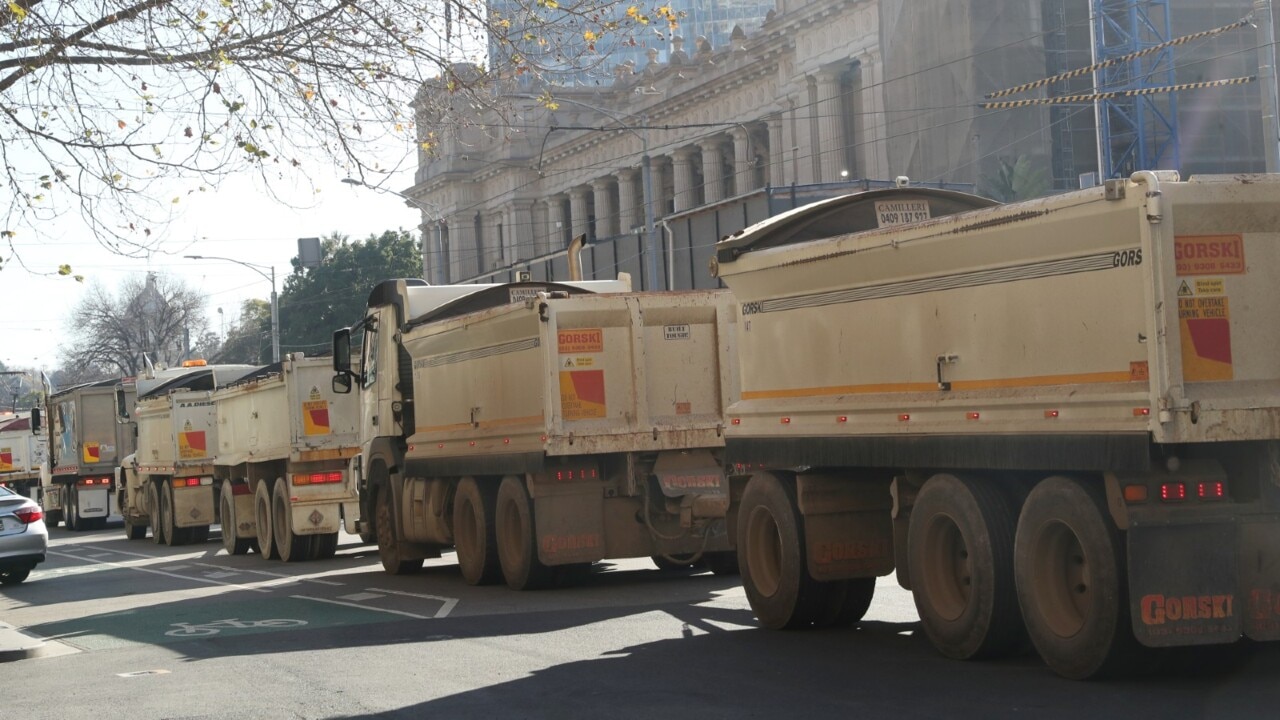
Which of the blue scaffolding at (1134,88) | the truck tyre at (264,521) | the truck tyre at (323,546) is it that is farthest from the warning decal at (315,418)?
the blue scaffolding at (1134,88)

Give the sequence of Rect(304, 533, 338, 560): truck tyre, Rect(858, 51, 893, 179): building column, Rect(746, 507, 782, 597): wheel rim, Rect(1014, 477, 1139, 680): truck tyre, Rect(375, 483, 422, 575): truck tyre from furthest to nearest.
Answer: Rect(858, 51, 893, 179): building column
Rect(304, 533, 338, 560): truck tyre
Rect(375, 483, 422, 575): truck tyre
Rect(746, 507, 782, 597): wheel rim
Rect(1014, 477, 1139, 680): truck tyre

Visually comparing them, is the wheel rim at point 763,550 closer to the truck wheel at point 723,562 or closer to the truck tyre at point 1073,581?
the truck tyre at point 1073,581

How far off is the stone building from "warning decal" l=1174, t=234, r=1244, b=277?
11.7 m

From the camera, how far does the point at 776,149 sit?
7206 cm

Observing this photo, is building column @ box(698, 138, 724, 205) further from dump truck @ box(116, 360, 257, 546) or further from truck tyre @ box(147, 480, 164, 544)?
truck tyre @ box(147, 480, 164, 544)

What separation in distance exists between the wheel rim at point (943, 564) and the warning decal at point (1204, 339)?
7.75 feet

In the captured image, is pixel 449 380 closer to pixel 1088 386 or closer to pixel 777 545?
pixel 777 545

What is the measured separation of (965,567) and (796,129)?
196 feet

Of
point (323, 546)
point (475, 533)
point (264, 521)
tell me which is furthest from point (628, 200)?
point (475, 533)


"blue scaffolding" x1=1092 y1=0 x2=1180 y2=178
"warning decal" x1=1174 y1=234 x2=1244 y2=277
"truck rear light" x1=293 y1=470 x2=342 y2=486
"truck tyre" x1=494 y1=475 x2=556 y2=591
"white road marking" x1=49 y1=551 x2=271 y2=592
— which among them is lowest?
"white road marking" x1=49 y1=551 x2=271 y2=592

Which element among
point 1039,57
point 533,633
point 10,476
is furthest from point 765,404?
point 10,476

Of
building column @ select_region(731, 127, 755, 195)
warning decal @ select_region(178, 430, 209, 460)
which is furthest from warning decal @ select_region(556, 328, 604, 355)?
building column @ select_region(731, 127, 755, 195)

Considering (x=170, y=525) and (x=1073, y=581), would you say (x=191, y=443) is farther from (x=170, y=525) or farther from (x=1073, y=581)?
(x=1073, y=581)

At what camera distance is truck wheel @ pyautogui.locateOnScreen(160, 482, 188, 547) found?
3241cm
